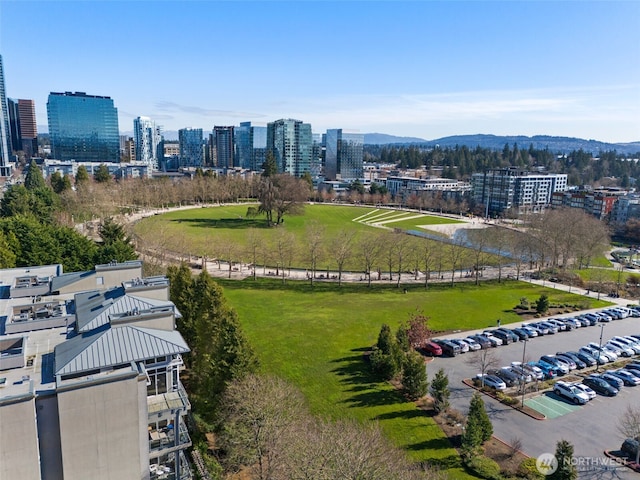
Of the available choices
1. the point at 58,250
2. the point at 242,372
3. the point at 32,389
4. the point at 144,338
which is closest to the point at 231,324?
the point at 242,372

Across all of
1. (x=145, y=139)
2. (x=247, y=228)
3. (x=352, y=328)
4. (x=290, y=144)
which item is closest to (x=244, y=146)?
(x=290, y=144)

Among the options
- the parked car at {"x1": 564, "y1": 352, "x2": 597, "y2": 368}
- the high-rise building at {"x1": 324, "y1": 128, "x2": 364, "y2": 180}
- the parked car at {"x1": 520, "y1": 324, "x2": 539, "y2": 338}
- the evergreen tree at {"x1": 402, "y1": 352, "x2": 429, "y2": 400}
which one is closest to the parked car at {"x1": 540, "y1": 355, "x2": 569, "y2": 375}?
the parked car at {"x1": 564, "y1": 352, "x2": 597, "y2": 368}

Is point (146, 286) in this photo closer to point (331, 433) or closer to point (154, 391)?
point (154, 391)

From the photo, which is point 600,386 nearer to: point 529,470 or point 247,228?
point 529,470

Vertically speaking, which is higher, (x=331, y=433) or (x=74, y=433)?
(x=74, y=433)

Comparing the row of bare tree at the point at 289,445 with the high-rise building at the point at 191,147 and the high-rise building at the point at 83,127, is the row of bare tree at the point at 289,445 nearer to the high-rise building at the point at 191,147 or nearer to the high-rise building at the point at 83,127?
the high-rise building at the point at 83,127
